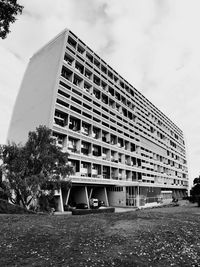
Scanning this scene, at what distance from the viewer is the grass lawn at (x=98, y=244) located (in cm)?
857

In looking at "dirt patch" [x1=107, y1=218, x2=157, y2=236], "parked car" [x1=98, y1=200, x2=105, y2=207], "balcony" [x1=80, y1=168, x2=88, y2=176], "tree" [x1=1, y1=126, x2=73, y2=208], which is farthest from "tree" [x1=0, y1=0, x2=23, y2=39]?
"parked car" [x1=98, y1=200, x2=105, y2=207]

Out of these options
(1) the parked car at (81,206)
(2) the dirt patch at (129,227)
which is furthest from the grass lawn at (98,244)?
(1) the parked car at (81,206)

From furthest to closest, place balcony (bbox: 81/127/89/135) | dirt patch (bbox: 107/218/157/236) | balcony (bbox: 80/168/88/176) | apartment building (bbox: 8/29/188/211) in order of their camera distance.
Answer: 1. balcony (bbox: 81/127/89/135)
2. balcony (bbox: 80/168/88/176)
3. apartment building (bbox: 8/29/188/211)
4. dirt patch (bbox: 107/218/157/236)

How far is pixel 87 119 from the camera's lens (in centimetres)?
5072

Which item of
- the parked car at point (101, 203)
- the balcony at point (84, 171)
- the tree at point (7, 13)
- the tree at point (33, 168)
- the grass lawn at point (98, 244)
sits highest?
the tree at point (7, 13)

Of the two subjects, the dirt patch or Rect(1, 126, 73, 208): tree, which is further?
Rect(1, 126, 73, 208): tree

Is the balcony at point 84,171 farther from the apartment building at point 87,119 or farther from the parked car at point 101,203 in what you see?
the parked car at point 101,203

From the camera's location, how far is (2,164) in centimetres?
2592

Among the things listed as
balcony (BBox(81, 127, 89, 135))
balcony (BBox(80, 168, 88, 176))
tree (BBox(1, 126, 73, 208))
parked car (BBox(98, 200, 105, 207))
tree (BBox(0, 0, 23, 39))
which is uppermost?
balcony (BBox(81, 127, 89, 135))

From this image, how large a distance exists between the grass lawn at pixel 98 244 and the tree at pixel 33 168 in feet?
32.3

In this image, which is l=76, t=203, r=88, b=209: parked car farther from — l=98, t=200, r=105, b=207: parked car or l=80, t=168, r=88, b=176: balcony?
l=98, t=200, r=105, b=207: parked car

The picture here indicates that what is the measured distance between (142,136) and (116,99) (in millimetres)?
23020

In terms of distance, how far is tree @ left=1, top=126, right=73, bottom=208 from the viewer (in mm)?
23906

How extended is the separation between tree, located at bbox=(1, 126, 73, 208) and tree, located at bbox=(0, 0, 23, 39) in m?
17.0
